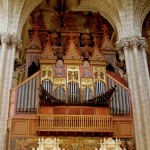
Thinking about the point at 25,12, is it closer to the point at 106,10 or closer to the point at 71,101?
the point at 106,10

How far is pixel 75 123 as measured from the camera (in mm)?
14695

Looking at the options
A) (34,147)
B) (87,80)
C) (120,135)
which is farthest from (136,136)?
(34,147)

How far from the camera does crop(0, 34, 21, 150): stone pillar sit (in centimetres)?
1498

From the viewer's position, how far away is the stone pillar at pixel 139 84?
15.0 m

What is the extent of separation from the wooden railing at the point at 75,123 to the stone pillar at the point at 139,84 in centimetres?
151

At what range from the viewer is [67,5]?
22.7 meters

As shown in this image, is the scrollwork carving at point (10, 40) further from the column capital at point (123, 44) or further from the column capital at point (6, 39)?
the column capital at point (123, 44)

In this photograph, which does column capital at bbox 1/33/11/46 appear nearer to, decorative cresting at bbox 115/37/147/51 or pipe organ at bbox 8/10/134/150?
pipe organ at bbox 8/10/134/150

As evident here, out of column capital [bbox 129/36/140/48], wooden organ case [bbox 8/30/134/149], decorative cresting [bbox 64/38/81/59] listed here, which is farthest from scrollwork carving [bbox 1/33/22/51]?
column capital [bbox 129/36/140/48]

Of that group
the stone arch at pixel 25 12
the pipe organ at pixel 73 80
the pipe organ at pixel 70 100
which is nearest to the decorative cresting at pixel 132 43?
the pipe organ at pixel 70 100

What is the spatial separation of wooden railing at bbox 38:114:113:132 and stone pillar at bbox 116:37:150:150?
1.51m

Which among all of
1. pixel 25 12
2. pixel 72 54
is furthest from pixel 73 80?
pixel 25 12

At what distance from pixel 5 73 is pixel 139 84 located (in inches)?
272

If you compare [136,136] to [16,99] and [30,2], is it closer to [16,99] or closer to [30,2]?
[16,99]
